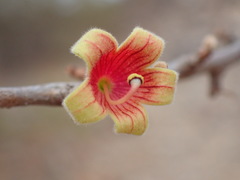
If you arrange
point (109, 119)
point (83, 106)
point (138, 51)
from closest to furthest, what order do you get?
point (83, 106)
point (138, 51)
point (109, 119)

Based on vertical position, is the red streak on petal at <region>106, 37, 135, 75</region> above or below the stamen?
above

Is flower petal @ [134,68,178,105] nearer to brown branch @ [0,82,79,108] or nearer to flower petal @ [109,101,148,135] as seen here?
flower petal @ [109,101,148,135]

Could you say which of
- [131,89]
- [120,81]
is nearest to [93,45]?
[131,89]

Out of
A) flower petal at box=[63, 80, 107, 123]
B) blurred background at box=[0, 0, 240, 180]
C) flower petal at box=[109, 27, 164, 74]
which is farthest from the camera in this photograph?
blurred background at box=[0, 0, 240, 180]

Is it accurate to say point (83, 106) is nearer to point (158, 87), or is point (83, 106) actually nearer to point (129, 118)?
point (129, 118)

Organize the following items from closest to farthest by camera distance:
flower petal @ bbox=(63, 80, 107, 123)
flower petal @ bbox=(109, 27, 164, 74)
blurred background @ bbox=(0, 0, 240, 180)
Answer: flower petal @ bbox=(63, 80, 107, 123) < flower petal @ bbox=(109, 27, 164, 74) < blurred background @ bbox=(0, 0, 240, 180)

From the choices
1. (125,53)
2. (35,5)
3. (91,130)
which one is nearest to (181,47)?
(91,130)

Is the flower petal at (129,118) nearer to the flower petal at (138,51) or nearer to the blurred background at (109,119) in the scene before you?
the flower petal at (138,51)

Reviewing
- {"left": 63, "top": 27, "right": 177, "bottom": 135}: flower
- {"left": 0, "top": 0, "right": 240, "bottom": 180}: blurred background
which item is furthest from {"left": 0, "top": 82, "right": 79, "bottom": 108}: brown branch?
{"left": 0, "top": 0, "right": 240, "bottom": 180}: blurred background
